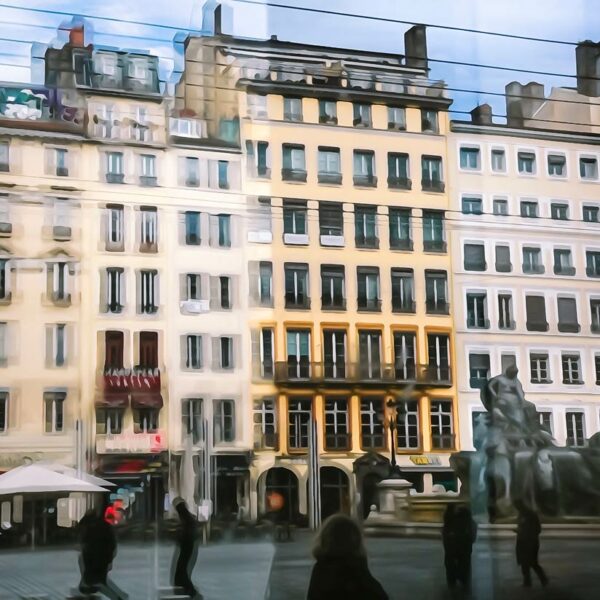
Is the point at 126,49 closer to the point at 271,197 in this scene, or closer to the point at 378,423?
the point at 271,197

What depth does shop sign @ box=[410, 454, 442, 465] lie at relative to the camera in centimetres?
401

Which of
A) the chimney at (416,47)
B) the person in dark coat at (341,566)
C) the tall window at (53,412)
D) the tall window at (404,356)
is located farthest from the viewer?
the chimney at (416,47)

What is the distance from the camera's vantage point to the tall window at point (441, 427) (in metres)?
4.02

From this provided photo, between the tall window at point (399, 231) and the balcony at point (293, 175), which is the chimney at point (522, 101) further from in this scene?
the balcony at point (293, 175)

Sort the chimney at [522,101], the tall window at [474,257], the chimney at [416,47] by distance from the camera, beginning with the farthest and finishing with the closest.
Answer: the chimney at [522,101]
the chimney at [416,47]
the tall window at [474,257]

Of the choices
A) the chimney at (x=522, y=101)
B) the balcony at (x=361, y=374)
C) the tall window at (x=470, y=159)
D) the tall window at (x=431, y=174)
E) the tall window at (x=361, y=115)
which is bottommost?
the balcony at (x=361, y=374)

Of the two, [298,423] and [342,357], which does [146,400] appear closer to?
[298,423]

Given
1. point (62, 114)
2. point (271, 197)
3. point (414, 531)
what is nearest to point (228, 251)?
point (271, 197)

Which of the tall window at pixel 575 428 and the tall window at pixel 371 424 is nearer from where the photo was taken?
the tall window at pixel 371 424

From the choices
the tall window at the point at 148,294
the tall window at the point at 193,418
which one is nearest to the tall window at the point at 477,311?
the tall window at the point at 193,418

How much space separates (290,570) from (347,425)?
1.82 feet

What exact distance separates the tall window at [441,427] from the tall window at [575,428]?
0.55 meters

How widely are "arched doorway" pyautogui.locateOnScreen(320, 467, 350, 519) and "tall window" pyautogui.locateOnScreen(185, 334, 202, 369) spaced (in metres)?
0.59

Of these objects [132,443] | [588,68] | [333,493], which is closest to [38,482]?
[132,443]
